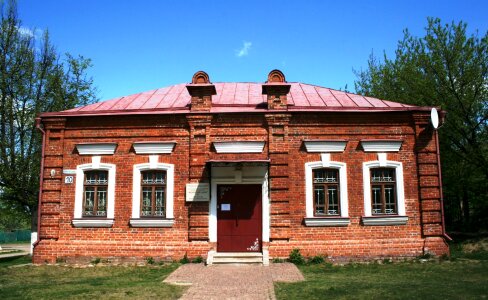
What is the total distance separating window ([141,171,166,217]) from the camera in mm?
12148

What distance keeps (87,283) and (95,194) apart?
374 cm

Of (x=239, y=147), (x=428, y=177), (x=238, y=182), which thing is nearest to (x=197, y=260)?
(x=238, y=182)

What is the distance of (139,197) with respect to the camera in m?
12.2

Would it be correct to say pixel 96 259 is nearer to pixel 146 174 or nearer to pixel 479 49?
pixel 146 174

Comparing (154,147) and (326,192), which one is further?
(154,147)

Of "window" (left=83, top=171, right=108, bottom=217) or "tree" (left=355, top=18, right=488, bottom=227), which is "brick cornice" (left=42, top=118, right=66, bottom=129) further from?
"tree" (left=355, top=18, right=488, bottom=227)

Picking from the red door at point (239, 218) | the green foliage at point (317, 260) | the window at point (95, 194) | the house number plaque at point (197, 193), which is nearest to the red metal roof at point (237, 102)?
the window at point (95, 194)

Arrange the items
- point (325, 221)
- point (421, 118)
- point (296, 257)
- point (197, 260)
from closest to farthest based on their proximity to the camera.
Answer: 1. point (296, 257)
2. point (197, 260)
3. point (325, 221)
4. point (421, 118)

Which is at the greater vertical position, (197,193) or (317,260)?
(197,193)

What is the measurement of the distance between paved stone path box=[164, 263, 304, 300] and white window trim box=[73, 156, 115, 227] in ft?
9.12

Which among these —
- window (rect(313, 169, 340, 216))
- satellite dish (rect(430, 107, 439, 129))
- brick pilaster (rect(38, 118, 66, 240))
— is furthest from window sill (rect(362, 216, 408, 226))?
brick pilaster (rect(38, 118, 66, 240))

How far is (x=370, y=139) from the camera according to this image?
12289 mm

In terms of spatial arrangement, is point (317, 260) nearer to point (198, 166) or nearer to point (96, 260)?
point (198, 166)

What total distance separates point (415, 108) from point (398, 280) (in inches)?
213
